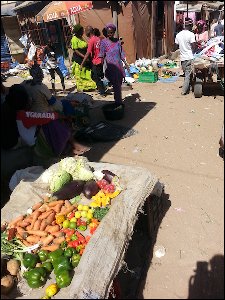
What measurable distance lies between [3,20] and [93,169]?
48.6 feet

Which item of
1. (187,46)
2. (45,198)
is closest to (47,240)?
(45,198)

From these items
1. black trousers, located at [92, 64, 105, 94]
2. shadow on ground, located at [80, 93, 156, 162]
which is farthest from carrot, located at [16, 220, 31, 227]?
black trousers, located at [92, 64, 105, 94]

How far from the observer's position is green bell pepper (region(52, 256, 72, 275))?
3.07 meters

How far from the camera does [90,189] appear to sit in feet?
13.5

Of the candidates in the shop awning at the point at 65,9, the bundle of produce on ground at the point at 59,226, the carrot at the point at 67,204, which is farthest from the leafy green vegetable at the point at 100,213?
the shop awning at the point at 65,9

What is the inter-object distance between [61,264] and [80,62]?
7643 mm

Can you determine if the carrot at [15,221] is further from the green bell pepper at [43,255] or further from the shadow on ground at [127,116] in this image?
the shadow on ground at [127,116]

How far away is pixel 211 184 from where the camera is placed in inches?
195

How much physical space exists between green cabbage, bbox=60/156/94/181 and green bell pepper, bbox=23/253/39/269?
1.32 metres

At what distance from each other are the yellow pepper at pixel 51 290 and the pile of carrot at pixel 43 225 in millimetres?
561

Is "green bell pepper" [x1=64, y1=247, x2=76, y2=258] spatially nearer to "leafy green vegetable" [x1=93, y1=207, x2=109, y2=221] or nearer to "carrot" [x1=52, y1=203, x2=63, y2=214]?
"leafy green vegetable" [x1=93, y1=207, x2=109, y2=221]

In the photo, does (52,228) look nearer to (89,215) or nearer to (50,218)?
(50,218)

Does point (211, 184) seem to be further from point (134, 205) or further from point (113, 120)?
point (113, 120)

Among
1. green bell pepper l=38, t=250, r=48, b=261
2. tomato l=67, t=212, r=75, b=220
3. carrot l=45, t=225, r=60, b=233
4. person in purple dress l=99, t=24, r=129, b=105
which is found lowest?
green bell pepper l=38, t=250, r=48, b=261
